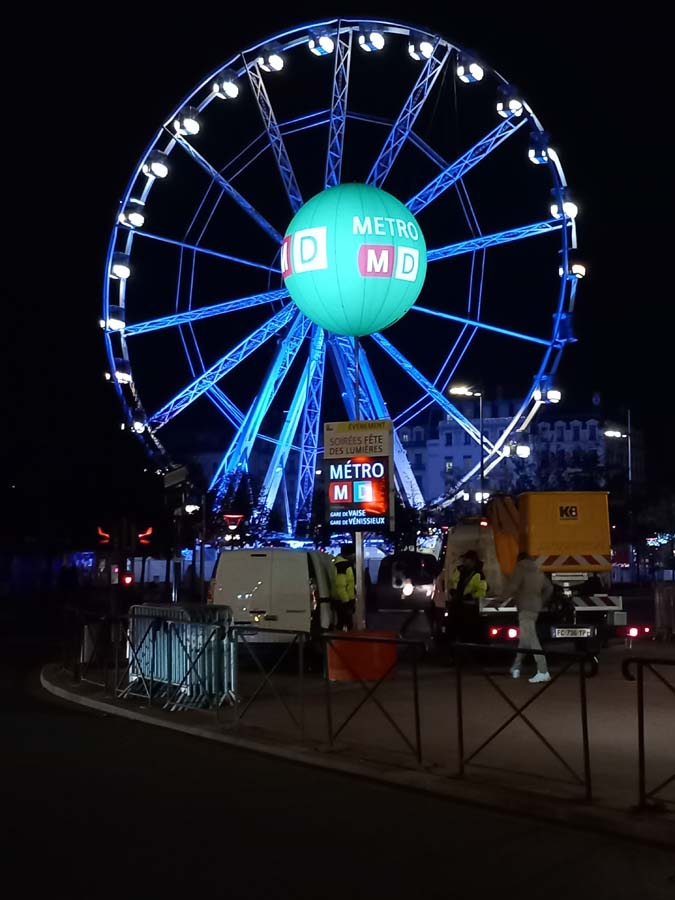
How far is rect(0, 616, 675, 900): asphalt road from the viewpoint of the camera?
6.96 metres

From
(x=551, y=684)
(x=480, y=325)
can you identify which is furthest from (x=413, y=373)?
(x=551, y=684)

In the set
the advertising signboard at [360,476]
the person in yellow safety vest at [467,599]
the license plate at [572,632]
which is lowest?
the license plate at [572,632]

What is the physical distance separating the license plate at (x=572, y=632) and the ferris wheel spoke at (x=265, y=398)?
1242 cm

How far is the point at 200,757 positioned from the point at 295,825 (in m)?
3.31

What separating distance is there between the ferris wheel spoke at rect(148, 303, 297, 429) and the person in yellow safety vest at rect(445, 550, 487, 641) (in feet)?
37.8

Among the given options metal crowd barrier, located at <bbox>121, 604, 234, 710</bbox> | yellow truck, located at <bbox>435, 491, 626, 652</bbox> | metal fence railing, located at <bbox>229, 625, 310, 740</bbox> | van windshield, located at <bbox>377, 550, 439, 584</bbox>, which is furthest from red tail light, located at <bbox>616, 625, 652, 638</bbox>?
van windshield, located at <bbox>377, 550, 439, 584</bbox>

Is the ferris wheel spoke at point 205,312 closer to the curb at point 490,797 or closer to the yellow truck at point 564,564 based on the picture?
the yellow truck at point 564,564

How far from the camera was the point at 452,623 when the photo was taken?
19.7m

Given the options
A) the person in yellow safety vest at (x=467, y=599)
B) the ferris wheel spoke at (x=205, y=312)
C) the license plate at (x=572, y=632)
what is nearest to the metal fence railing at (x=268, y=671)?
the person in yellow safety vest at (x=467, y=599)

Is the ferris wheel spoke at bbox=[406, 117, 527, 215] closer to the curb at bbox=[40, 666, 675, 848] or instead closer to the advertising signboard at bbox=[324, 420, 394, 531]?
the advertising signboard at bbox=[324, 420, 394, 531]

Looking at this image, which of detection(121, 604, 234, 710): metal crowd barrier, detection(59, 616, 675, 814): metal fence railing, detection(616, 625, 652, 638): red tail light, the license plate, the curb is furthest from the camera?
detection(616, 625, 652, 638): red tail light

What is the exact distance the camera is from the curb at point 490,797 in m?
8.31

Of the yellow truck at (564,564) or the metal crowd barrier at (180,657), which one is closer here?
the metal crowd barrier at (180,657)

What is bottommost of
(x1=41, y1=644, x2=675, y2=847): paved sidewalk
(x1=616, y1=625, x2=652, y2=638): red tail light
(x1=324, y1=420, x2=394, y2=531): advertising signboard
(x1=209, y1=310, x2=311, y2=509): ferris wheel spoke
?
(x1=41, y1=644, x2=675, y2=847): paved sidewalk
